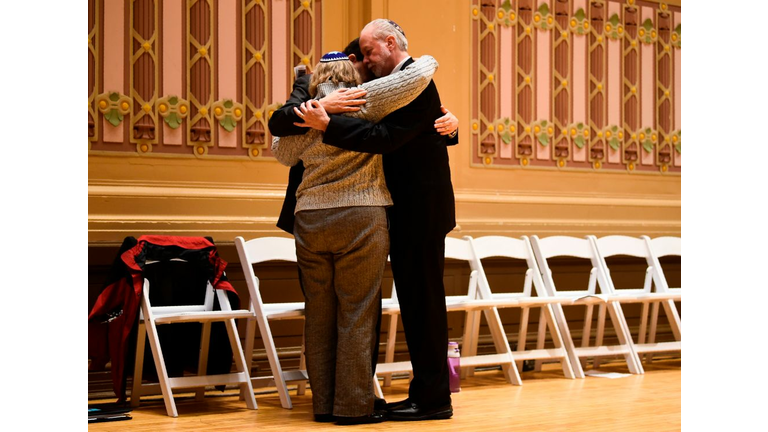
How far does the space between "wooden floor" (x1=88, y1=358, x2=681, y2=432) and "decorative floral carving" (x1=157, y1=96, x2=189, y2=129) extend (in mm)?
1450

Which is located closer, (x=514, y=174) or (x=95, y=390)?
(x=95, y=390)

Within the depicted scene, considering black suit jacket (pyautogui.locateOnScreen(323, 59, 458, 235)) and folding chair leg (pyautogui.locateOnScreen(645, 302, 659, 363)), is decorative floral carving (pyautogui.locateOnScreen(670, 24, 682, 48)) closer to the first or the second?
folding chair leg (pyautogui.locateOnScreen(645, 302, 659, 363))

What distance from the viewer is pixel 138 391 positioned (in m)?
3.84

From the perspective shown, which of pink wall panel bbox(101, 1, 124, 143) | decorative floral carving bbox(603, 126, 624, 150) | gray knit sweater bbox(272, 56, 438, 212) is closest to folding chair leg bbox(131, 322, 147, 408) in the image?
gray knit sweater bbox(272, 56, 438, 212)

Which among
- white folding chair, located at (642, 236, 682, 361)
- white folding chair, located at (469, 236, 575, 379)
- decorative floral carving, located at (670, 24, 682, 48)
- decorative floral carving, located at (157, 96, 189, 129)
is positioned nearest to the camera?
decorative floral carving, located at (157, 96, 189, 129)

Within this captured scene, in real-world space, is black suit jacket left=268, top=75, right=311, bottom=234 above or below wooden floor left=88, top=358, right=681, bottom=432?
above

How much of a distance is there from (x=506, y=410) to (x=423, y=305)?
64 centimetres

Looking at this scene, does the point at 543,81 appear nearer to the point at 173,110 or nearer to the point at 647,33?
the point at 647,33

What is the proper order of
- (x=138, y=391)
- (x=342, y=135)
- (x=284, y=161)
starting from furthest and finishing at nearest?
A: (x=138, y=391), (x=284, y=161), (x=342, y=135)

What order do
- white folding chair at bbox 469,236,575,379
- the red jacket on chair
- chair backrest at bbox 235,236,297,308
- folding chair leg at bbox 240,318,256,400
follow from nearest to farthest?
1. the red jacket on chair
2. chair backrest at bbox 235,236,297,308
3. folding chair leg at bbox 240,318,256,400
4. white folding chair at bbox 469,236,575,379

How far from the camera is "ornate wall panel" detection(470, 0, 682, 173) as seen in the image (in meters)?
5.61
